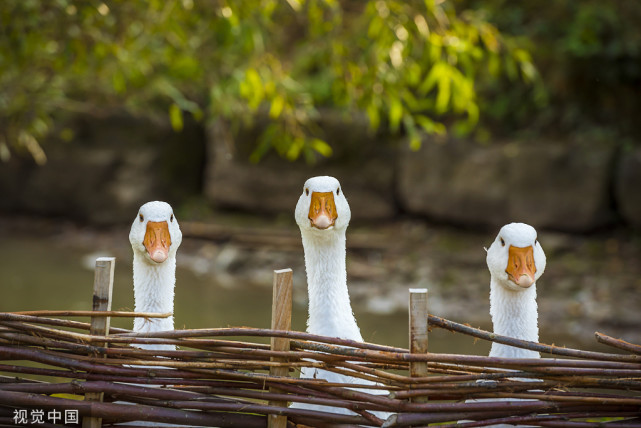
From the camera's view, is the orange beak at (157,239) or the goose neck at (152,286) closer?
the orange beak at (157,239)

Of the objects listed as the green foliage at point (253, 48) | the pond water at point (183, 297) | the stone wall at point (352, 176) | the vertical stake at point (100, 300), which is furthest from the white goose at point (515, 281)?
the stone wall at point (352, 176)

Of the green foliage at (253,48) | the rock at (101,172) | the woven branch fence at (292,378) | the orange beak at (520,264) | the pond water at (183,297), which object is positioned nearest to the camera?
the woven branch fence at (292,378)

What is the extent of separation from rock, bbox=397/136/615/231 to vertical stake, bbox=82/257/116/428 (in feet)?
17.8

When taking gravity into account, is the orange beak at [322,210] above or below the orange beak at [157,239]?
above

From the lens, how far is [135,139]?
814 centimetres

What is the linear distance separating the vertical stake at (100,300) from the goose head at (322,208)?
512 millimetres

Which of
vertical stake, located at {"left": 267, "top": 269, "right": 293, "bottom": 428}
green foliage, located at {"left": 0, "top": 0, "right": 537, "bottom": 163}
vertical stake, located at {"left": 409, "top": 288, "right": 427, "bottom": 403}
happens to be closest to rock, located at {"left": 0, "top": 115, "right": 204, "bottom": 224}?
green foliage, located at {"left": 0, "top": 0, "right": 537, "bottom": 163}

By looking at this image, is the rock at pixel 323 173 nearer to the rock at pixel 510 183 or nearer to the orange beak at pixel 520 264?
the rock at pixel 510 183

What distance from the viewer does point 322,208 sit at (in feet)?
5.95

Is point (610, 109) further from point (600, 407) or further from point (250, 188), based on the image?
point (600, 407)

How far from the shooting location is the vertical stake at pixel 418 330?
61.7 inches

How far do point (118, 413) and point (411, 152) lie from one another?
590 cm

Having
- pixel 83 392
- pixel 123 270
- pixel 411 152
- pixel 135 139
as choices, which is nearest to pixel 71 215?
pixel 135 139

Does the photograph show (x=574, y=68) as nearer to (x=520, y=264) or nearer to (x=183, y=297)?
(x=183, y=297)
